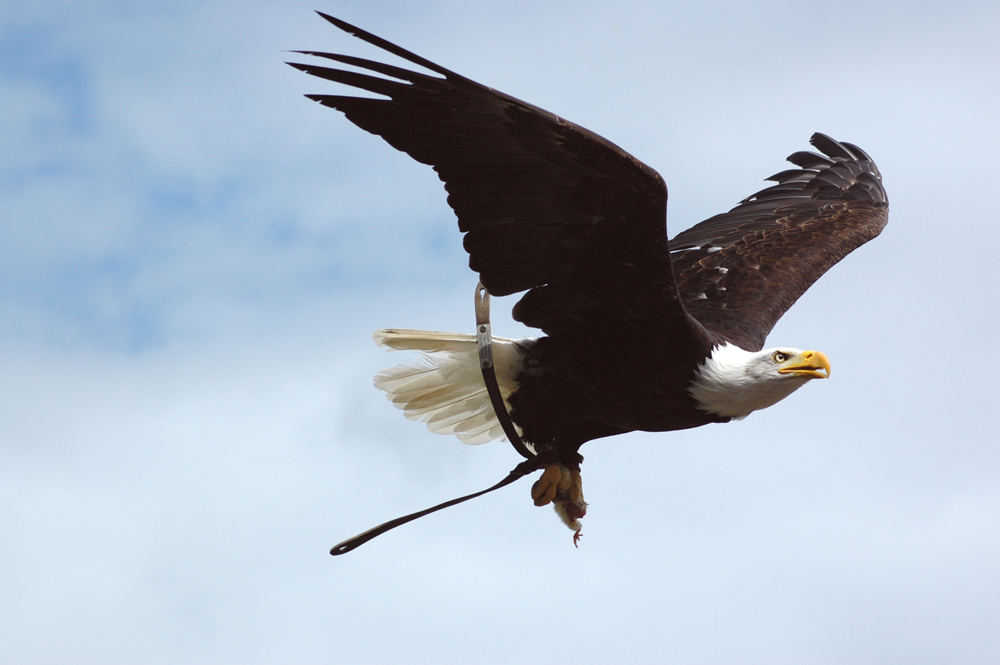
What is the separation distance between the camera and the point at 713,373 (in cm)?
545

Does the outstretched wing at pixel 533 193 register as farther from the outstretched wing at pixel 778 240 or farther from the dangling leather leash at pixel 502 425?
the outstretched wing at pixel 778 240

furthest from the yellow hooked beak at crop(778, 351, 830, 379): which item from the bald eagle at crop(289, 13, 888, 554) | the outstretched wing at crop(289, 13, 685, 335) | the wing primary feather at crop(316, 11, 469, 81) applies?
the wing primary feather at crop(316, 11, 469, 81)

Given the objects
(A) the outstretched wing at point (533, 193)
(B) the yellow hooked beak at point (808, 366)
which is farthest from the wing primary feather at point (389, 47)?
(B) the yellow hooked beak at point (808, 366)

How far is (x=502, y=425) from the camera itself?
548 cm

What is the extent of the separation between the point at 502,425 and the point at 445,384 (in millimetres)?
925

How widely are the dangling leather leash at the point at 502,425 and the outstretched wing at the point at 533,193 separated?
16 centimetres

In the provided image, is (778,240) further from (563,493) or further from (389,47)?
(389,47)

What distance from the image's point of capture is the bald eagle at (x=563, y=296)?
4676 mm

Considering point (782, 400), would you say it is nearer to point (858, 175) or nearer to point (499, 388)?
point (499, 388)

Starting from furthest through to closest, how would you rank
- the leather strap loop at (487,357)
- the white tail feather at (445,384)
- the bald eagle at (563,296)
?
the white tail feather at (445,384) → the leather strap loop at (487,357) → the bald eagle at (563,296)

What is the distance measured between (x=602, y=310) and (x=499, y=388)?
63 cm

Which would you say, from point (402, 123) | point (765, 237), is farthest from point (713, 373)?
point (765, 237)

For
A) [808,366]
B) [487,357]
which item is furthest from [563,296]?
[808,366]

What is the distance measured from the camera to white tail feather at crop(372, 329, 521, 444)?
6.07m
